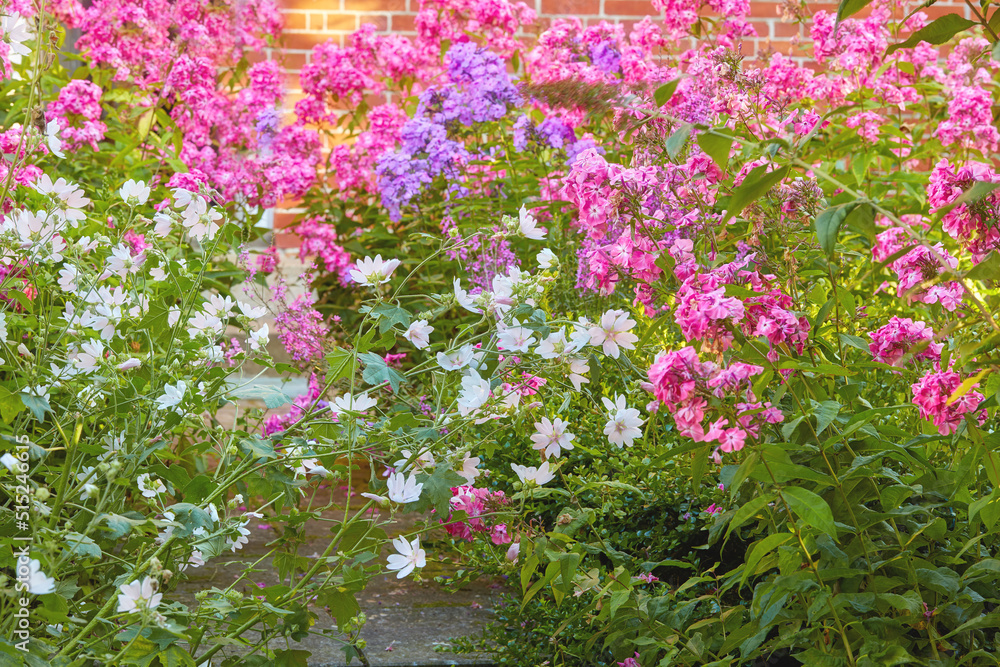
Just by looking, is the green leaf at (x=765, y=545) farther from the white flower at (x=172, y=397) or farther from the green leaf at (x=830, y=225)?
the white flower at (x=172, y=397)

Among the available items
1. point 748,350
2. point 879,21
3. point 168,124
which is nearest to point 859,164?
point 879,21

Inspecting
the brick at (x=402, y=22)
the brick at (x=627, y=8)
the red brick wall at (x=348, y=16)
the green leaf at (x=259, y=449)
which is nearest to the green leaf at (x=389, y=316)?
the green leaf at (x=259, y=449)

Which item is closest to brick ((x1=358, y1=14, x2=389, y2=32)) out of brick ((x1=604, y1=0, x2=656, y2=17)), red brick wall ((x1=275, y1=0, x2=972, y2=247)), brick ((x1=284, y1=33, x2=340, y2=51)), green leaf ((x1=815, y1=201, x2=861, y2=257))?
red brick wall ((x1=275, y1=0, x2=972, y2=247))

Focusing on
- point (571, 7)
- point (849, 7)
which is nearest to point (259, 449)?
point (849, 7)

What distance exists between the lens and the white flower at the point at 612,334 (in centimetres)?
126

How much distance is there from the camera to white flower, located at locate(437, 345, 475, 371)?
128cm

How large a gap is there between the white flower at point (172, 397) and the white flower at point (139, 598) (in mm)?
288

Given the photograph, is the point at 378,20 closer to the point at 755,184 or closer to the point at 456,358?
the point at 456,358

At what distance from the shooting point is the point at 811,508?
1082mm

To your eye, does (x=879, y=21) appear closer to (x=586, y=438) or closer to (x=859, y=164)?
(x=859, y=164)

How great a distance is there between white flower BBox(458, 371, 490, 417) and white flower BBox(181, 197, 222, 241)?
1.92ft

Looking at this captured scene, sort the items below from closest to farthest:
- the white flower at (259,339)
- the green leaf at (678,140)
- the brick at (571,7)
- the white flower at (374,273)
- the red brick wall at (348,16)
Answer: the green leaf at (678,140)
the white flower at (374,273)
the white flower at (259,339)
the red brick wall at (348,16)
the brick at (571,7)

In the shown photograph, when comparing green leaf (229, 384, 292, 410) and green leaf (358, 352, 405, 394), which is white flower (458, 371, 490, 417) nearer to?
green leaf (358, 352, 405, 394)

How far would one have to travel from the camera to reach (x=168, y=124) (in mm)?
2756
